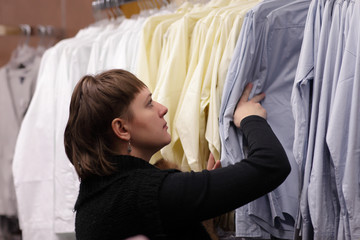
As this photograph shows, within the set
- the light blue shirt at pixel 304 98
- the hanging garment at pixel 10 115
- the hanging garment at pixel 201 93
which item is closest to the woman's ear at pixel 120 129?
the hanging garment at pixel 201 93

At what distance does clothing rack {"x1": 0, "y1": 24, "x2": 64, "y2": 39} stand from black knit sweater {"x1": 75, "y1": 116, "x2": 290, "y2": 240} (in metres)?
1.41

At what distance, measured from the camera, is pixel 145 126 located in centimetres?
112

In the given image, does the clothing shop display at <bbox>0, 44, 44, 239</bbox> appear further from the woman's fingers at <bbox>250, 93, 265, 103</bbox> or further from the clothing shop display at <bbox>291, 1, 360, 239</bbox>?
the clothing shop display at <bbox>291, 1, 360, 239</bbox>

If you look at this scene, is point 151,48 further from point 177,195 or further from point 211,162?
point 177,195

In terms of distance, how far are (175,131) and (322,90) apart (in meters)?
0.42

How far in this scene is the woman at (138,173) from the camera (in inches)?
39.6

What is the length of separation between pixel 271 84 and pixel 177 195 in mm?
530

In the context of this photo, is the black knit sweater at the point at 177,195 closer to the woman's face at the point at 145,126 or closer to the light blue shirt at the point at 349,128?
the woman's face at the point at 145,126

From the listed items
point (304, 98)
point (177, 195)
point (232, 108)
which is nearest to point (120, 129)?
point (177, 195)

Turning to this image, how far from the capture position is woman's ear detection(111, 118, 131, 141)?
1.10 m

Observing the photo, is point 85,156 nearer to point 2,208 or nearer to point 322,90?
point 322,90

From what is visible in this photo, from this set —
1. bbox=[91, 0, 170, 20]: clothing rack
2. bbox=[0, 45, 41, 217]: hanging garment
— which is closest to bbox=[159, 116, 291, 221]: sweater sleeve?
bbox=[91, 0, 170, 20]: clothing rack

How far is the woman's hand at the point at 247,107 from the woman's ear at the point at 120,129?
12.5 inches

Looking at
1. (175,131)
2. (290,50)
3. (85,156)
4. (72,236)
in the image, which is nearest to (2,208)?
(72,236)
